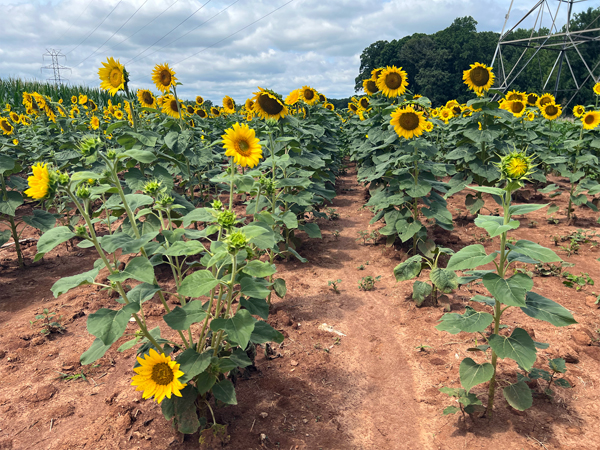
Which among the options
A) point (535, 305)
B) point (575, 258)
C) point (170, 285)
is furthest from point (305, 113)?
point (535, 305)

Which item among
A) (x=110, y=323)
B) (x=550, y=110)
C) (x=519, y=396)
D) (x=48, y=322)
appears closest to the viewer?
(x=110, y=323)

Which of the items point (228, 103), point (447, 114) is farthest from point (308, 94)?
point (447, 114)

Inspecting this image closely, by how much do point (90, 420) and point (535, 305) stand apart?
292 centimetres

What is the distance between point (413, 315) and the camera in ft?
12.8

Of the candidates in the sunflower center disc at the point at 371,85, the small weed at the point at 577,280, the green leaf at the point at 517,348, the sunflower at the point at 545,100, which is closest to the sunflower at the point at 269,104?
the sunflower center disc at the point at 371,85

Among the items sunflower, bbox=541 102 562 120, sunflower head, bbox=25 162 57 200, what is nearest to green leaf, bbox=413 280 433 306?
sunflower head, bbox=25 162 57 200

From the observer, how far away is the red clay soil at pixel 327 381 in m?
2.38

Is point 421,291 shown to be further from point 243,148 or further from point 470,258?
point 243,148

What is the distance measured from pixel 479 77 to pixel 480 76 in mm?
20

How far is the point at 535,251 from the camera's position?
80.8 inches

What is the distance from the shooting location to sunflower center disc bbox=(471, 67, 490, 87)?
19.3 feet

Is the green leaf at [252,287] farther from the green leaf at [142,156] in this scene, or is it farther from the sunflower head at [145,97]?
the sunflower head at [145,97]

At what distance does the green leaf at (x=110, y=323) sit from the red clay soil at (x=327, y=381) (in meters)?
0.90

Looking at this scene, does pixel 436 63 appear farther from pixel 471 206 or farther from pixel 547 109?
pixel 471 206
